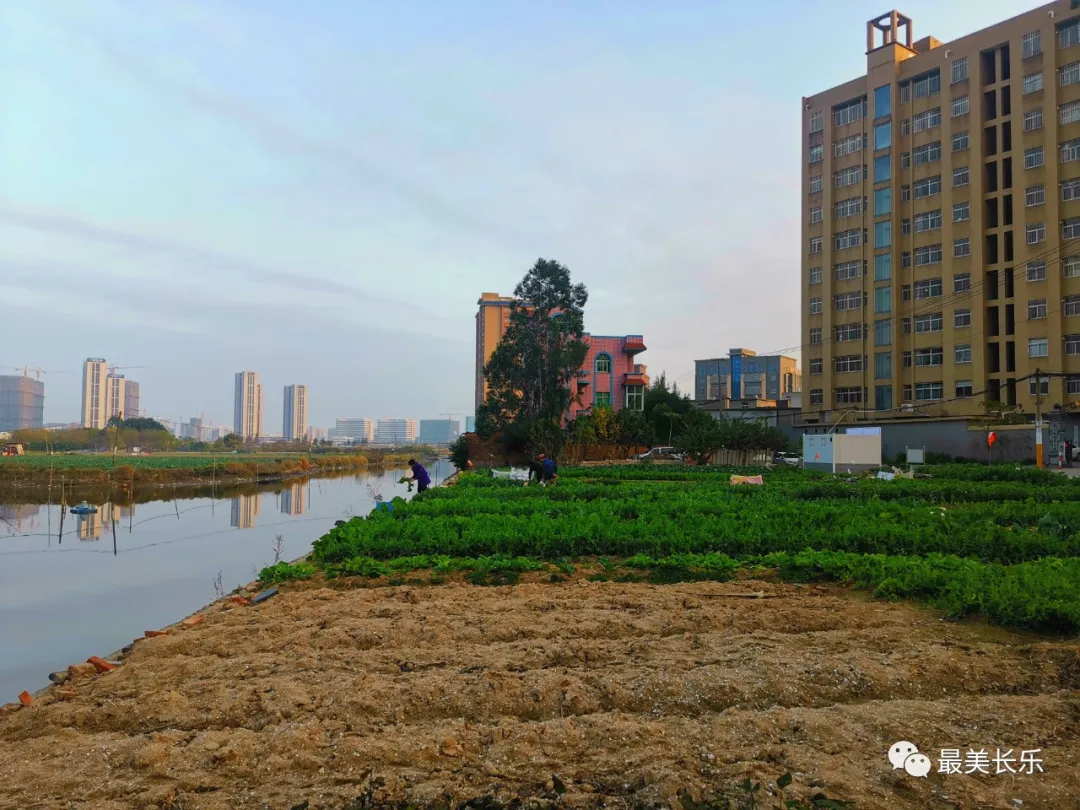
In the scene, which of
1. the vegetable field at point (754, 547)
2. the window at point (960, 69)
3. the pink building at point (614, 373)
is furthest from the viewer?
the pink building at point (614, 373)

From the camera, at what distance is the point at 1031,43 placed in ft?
139

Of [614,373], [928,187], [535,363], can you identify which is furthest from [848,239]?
[535,363]

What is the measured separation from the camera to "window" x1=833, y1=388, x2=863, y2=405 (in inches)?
1959

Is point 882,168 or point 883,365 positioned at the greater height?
point 882,168

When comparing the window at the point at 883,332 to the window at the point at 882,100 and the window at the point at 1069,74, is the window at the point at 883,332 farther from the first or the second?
the window at the point at 1069,74

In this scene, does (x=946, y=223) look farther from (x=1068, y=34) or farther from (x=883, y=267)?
(x=1068, y=34)

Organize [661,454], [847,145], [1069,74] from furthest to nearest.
A: [847,145] → [661,454] → [1069,74]

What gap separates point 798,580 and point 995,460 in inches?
1277

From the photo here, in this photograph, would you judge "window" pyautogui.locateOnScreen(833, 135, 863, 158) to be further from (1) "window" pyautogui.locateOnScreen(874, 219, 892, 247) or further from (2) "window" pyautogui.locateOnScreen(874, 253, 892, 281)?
(2) "window" pyautogui.locateOnScreen(874, 253, 892, 281)

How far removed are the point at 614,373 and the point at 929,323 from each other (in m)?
21.9

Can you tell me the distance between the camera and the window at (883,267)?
48.3 m

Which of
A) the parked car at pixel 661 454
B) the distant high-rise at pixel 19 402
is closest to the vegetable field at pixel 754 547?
the parked car at pixel 661 454

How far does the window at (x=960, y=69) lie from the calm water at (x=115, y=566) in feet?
147

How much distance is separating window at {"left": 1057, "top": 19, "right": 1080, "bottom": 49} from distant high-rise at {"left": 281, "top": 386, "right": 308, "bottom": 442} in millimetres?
176358
